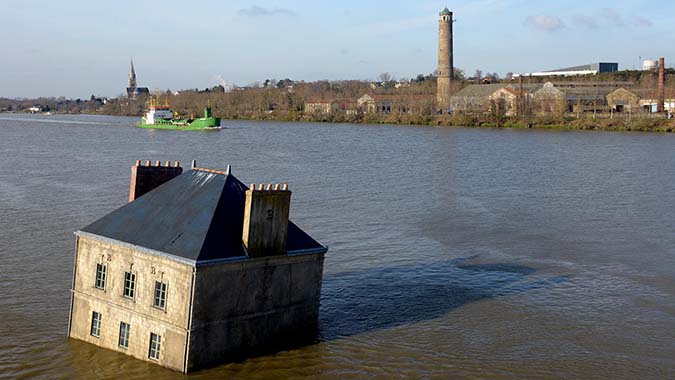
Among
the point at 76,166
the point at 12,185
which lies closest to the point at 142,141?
the point at 76,166

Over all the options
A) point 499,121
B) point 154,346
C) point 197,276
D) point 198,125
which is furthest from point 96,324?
point 499,121

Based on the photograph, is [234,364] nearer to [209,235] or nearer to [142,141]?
[209,235]

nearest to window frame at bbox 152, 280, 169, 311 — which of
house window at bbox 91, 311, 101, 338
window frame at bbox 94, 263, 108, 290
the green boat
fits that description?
window frame at bbox 94, 263, 108, 290

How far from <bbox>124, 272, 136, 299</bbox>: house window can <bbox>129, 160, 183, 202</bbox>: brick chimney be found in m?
3.41

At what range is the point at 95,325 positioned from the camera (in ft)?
64.8

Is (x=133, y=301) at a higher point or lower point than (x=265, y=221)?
→ lower

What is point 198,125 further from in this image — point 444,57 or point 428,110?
point 444,57

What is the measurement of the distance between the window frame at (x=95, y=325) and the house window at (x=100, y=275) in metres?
0.71

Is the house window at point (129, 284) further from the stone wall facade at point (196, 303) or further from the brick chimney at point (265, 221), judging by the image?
the brick chimney at point (265, 221)

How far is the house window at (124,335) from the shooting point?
18938 millimetres

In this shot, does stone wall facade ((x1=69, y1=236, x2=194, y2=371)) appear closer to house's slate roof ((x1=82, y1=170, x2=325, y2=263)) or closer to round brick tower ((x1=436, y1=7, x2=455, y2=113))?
house's slate roof ((x1=82, y1=170, x2=325, y2=263))

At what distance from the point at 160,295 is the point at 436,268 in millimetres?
13011

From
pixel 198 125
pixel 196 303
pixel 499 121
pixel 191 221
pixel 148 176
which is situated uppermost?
pixel 499 121

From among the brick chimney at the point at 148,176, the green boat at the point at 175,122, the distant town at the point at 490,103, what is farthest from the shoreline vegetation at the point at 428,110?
the brick chimney at the point at 148,176
